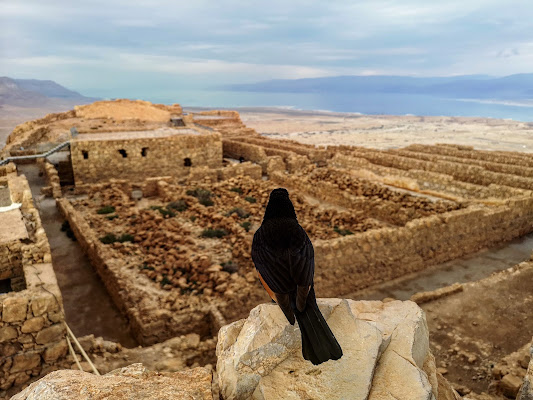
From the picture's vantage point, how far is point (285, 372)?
2.25 metres

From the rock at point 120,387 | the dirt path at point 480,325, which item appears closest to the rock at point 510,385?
the dirt path at point 480,325

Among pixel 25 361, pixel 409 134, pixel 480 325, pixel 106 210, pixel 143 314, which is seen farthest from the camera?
pixel 409 134

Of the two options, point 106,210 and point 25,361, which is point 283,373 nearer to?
point 25,361

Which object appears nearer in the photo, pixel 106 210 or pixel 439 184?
pixel 106 210

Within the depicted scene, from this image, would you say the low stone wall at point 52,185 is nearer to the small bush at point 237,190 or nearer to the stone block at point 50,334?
the small bush at point 237,190

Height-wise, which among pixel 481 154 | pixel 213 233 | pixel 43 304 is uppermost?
pixel 481 154

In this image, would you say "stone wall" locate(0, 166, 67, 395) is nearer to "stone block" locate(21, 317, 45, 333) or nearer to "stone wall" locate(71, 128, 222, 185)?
"stone block" locate(21, 317, 45, 333)

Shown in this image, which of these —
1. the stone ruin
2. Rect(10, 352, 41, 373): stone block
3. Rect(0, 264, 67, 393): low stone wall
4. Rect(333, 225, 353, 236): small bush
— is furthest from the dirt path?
Rect(10, 352, 41, 373): stone block

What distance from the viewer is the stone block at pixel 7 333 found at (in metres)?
4.24

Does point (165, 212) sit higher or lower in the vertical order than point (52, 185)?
lower

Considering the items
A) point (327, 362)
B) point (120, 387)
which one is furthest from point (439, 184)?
point (120, 387)

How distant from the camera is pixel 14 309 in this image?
13.9ft

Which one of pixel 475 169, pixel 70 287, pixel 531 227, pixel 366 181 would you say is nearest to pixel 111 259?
pixel 70 287

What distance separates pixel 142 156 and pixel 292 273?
1611 cm
